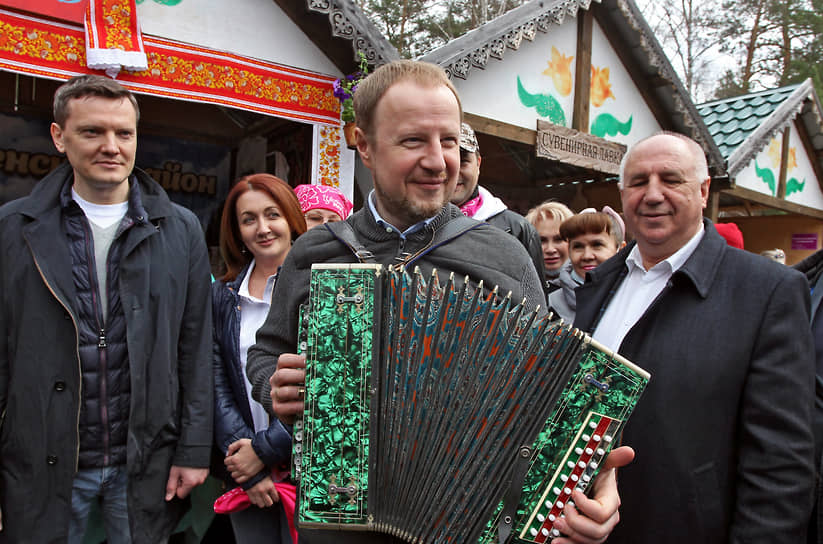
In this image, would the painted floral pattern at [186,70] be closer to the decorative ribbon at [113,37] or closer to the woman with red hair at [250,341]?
the decorative ribbon at [113,37]

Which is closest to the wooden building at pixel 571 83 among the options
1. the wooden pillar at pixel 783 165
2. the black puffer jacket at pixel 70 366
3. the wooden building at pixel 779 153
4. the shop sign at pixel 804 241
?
the wooden building at pixel 779 153

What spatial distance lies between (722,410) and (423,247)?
96 cm

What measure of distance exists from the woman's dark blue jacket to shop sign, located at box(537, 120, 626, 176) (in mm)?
4574

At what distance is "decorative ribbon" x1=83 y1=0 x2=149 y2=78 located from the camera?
147 inches

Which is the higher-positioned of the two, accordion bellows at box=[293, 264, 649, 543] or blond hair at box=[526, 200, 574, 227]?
blond hair at box=[526, 200, 574, 227]

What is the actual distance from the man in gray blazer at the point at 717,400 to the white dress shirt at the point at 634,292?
0.02m

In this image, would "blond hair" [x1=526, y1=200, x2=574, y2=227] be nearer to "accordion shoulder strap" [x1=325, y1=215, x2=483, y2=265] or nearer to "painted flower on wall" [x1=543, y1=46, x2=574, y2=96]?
"accordion shoulder strap" [x1=325, y1=215, x2=483, y2=265]

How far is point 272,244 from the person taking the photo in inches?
99.7

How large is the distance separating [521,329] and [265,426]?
57.2 inches

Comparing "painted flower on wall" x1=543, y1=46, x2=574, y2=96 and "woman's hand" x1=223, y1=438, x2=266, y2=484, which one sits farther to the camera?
"painted flower on wall" x1=543, y1=46, x2=574, y2=96

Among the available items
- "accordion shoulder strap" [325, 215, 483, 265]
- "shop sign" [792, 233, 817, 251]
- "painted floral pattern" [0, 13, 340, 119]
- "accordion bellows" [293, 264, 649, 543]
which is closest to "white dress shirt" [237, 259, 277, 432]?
"accordion shoulder strap" [325, 215, 483, 265]

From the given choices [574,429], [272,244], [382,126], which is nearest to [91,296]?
[272,244]

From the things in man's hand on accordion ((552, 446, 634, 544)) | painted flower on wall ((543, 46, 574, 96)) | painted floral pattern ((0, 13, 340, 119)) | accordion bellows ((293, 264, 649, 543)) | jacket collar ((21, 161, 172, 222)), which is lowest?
man's hand on accordion ((552, 446, 634, 544))

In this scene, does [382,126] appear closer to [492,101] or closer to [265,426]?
[265,426]
